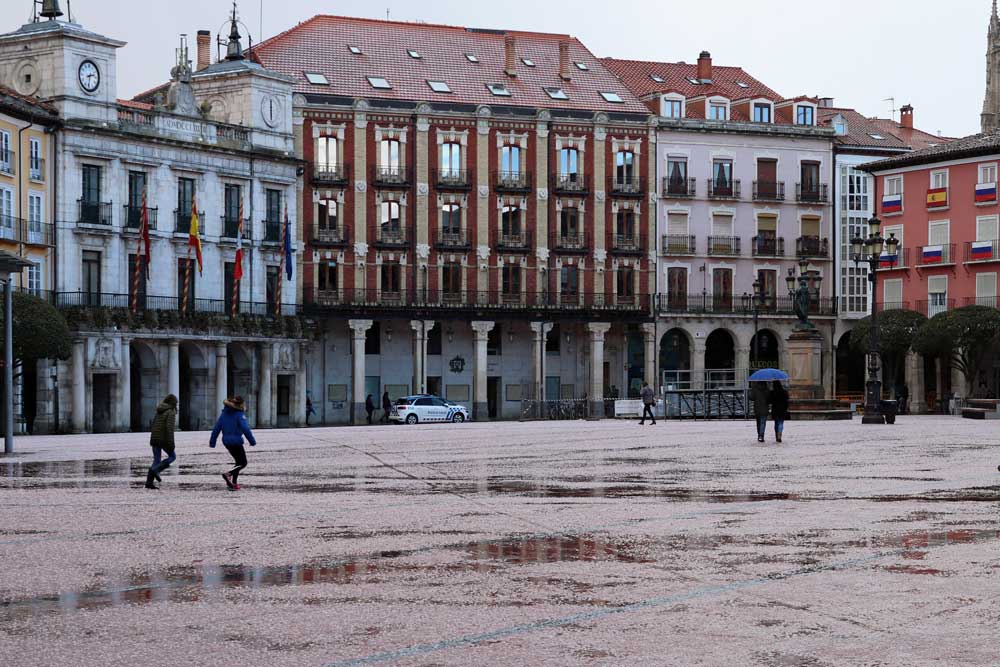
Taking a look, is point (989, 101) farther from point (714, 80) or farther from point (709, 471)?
point (709, 471)

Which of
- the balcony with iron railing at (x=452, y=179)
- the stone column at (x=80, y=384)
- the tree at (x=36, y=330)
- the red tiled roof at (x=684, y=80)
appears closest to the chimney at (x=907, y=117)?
the red tiled roof at (x=684, y=80)

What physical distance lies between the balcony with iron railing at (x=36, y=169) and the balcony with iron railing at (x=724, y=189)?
114 ft

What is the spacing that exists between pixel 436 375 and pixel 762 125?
21369 mm

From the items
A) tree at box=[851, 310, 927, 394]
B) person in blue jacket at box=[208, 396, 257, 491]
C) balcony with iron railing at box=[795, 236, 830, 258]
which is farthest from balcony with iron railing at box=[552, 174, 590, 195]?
person in blue jacket at box=[208, 396, 257, 491]

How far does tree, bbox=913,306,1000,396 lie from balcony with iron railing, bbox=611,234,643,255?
51.5 ft

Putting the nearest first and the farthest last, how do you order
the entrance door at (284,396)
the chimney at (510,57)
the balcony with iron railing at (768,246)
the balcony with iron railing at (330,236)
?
the entrance door at (284,396) → the balcony with iron railing at (330,236) → the chimney at (510,57) → the balcony with iron railing at (768,246)

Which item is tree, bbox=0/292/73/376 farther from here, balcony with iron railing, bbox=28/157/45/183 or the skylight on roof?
the skylight on roof

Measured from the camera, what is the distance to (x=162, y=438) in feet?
77.5

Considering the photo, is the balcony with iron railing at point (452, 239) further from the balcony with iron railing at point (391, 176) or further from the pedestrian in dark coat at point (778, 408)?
the pedestrian in dark coat at point (778, 408)

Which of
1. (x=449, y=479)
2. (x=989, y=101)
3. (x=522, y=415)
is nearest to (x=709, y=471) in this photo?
(x=449, y=479)

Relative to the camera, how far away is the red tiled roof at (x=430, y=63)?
74.2 meters

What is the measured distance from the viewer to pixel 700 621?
11055mm

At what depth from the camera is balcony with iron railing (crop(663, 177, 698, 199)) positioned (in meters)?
Result: 79.8

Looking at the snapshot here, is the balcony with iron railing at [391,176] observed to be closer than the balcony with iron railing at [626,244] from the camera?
Yes
